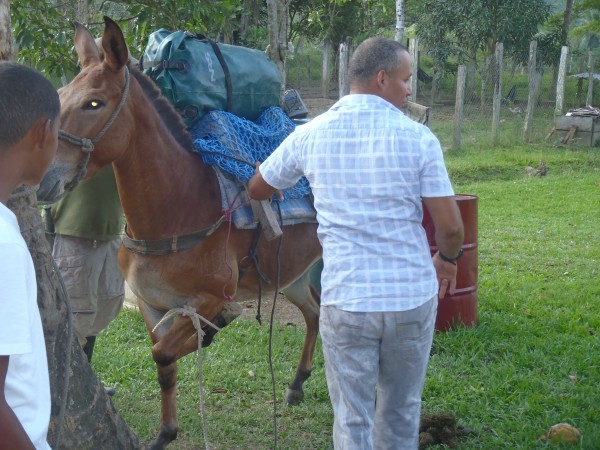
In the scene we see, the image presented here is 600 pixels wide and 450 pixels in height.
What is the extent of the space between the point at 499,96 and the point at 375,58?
560 inches

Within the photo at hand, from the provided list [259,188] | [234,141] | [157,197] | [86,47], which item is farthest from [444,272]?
[86,47]

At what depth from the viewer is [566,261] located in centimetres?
858

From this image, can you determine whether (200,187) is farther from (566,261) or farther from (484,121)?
(484,121)

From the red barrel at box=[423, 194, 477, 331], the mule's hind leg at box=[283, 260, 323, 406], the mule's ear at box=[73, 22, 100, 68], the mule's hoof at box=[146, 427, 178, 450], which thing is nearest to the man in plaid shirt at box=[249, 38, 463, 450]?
the mule's ear at box=[73, 22, 100, 68]

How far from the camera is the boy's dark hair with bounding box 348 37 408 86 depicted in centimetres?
320

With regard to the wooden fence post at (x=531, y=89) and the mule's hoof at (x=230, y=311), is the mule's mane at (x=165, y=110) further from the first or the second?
the wooden fence post at (x=531, y=89)

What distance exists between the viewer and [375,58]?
126 inches

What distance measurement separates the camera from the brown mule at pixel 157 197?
3861 mm

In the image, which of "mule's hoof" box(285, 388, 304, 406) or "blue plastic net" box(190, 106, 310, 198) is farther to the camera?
"mule's hoof" box(285, 388, 304, 406)

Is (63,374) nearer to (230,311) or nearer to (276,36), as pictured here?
(230,311)

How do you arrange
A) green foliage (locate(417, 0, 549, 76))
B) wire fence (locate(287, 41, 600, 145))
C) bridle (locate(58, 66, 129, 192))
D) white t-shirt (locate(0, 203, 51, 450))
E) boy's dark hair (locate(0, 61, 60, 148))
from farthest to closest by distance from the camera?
green foliage (locate(417, 0, 549, 76)) → wire fence (locate(287, 41, 600, 145)) → bridle (locate(58, 66, 129, 192)) → boy's dark hair (locate(0, 61, 60, 148)) → white t-shirt (locate(0, 203, 51, 450))

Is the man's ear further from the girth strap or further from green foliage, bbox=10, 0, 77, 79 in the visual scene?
green foliage, bbox=10, 0, 77, 79

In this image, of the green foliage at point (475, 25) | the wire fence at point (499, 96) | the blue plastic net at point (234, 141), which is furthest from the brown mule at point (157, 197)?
the green foliage at point (475, 25)

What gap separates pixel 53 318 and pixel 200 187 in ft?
5.43
